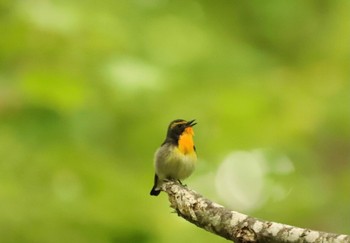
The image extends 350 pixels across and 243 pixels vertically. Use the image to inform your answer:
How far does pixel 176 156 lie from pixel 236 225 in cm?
226

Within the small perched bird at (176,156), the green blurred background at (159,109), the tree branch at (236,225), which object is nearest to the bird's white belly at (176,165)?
the small perched bird at (176,156)

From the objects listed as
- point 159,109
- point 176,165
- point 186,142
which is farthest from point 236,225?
point 159,109

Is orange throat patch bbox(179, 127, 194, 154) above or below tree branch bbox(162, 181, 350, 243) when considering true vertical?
above

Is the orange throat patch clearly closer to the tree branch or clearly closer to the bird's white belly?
the bird's white belly

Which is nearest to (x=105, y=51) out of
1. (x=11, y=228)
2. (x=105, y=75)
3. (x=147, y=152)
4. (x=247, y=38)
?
(x=105, y=75)

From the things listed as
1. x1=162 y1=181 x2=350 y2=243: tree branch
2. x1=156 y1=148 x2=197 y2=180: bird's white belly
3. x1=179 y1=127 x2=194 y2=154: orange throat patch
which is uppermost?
x1=179 y1=127 x2=194 y2=154: orange throat patch

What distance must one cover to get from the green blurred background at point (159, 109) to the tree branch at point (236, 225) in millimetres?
1627

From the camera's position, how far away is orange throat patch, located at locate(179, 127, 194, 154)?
5917mm

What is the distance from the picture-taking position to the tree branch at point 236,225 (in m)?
3.10

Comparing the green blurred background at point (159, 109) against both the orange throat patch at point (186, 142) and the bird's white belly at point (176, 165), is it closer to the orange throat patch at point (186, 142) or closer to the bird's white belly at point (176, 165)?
the bird's white belly at point (176, 165)

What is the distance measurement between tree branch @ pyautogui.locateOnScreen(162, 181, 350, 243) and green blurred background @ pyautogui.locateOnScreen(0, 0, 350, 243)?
5.34 ft

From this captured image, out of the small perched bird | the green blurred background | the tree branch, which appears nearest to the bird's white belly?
the small perched bird

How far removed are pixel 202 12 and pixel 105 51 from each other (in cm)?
219

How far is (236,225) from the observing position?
3.48 m
